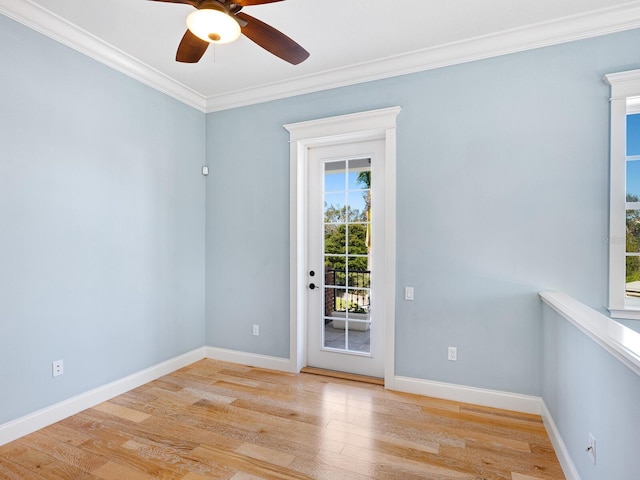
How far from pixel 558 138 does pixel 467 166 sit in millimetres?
642

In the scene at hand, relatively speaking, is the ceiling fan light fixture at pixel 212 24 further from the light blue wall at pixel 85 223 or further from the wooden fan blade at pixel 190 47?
the light blue wall at pixel 85 223

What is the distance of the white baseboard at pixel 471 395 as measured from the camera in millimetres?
2721

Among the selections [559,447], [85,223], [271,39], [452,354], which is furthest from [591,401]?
[85,223]

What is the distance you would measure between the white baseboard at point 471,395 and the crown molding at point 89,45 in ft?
11.5

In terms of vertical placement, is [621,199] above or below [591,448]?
above

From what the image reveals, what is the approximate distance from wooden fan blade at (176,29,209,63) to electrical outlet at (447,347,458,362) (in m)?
2.86

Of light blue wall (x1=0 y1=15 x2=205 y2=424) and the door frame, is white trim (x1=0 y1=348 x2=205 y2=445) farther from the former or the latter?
the door frame

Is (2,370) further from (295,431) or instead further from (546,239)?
(546,239)

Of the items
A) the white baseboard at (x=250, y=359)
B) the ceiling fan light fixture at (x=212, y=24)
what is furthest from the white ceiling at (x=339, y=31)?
the white baseboard at (x=250, y=359)

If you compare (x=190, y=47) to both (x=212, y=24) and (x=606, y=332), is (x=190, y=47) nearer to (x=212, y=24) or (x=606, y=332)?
(x=212, y=24)

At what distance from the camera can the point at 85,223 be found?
2820 mm

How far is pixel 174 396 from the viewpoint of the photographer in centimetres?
304

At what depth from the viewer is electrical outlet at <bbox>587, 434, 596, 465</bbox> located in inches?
63.6

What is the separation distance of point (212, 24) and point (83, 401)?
287cm
